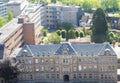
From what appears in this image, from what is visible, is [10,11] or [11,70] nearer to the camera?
[11,70]

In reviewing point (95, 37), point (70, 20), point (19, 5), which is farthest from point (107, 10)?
point (95, 37)

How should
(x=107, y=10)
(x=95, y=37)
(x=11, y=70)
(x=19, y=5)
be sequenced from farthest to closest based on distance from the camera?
(x=107, y=10), (x=19, y=5), (x=95, y=37), (x=11, y=70)

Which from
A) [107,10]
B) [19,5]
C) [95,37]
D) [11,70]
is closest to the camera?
[11,70]

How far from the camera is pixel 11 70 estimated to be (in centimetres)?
7631

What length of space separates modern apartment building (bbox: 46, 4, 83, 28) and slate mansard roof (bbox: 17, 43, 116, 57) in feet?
177

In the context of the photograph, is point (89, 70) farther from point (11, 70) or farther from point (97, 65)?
point (11, 70)

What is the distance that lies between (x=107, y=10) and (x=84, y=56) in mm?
78309

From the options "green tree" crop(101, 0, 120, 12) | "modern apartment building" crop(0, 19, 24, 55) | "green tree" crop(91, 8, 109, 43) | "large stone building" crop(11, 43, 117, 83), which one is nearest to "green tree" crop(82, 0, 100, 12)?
"green tree" crop(101, 0, 120, 12)

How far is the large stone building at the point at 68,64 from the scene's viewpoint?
7819cm

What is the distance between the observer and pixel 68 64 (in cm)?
7862

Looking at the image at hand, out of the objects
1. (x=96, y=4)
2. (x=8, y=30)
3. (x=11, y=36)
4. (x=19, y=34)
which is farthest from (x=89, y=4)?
(x=11, y=36)

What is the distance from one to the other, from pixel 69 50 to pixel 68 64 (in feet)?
9.63

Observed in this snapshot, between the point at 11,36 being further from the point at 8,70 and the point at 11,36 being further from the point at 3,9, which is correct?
the point at 3,9

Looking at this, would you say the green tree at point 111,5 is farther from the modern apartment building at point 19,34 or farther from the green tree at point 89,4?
the modern apartment building at point 19,34
